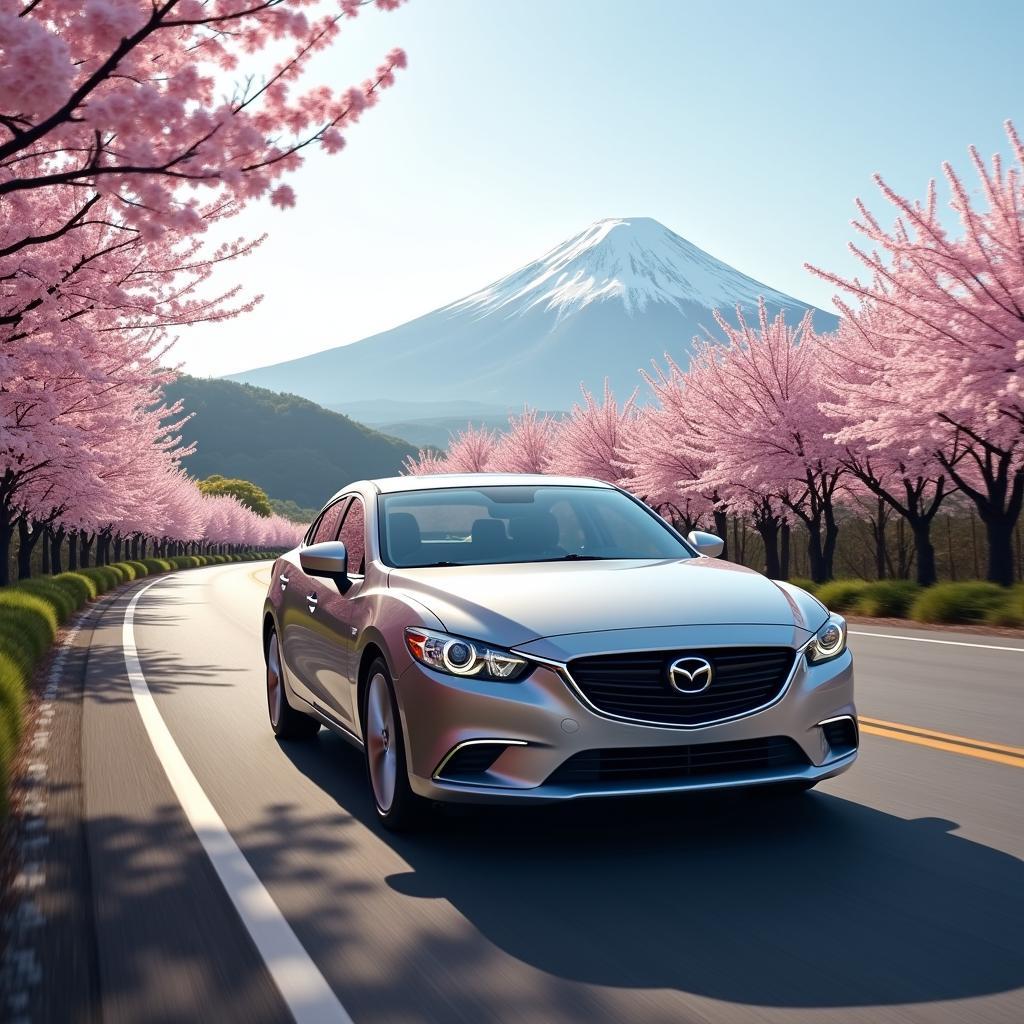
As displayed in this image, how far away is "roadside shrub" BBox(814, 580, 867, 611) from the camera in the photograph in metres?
22.1

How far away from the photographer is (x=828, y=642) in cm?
555

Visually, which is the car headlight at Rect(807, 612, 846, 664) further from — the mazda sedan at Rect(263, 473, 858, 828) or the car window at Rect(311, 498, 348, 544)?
the car window at Rect(311, 498, 348, 544)

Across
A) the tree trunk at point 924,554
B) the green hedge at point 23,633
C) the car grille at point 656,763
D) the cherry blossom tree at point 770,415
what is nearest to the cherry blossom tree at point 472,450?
the cherry blossom tree at point 770,415

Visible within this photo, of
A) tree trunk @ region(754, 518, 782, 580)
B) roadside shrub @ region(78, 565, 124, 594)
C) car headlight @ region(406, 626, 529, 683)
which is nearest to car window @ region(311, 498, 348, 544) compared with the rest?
car headlight @ region(406, 626, 529, 683)

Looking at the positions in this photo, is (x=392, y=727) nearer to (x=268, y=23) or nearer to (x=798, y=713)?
(x=798, y=713)

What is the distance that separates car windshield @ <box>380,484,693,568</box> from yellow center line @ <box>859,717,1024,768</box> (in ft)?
6.27

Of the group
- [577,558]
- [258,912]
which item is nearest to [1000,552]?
[577,558]

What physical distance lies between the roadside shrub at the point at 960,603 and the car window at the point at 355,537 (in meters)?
12.5

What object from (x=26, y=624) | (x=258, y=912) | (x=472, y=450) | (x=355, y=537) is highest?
(x=472, y=450)

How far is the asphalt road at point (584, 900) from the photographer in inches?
145

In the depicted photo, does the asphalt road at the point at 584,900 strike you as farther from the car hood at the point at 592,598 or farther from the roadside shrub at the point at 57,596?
the roadside shrub at the point at 57,596

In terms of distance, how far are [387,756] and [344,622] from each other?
3.28 ft

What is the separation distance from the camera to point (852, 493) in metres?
39.0

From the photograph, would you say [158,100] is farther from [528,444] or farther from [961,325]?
[528,444]
